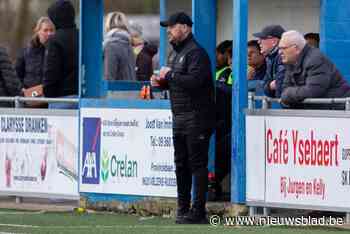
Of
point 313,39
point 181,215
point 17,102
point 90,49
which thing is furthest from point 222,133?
point 17,102

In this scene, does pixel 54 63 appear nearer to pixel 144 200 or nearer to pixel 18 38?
pixel 144 200

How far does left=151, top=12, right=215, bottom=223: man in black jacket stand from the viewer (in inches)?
677

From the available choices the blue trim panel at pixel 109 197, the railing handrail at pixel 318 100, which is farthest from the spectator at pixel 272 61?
the blue trim panel at pixel 109 197

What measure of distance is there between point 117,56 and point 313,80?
5.31m

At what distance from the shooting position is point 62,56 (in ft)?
65.4

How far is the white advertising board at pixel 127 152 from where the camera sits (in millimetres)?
18438

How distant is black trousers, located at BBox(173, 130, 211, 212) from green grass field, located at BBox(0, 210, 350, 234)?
0.34m

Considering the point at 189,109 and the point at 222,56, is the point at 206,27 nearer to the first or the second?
the point at 222,56

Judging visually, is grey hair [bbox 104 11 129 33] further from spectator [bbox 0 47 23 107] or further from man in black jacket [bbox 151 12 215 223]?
man in black jacket [bbox 151 12 215 223]

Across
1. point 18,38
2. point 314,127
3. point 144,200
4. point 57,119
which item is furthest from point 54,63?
point 18,38

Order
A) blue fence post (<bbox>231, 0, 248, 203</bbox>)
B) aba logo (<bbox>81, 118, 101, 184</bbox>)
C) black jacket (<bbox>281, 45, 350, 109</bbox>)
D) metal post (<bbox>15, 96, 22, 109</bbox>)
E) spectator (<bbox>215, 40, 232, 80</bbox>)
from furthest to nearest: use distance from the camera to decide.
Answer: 1. metal post (<bbox>15, 96, 22, 109</bbox>)
2. spectator (<bbox>215, 40, 232, 80</bbox>)
3. aba logo (<bbox>81, 118, 101, 184</bbox>)
4. blue fence post (<bbox>231, 0, 248, 203</bbox>)
5. black jacket (<bbox>281, 45, 350, 109</bbox>)

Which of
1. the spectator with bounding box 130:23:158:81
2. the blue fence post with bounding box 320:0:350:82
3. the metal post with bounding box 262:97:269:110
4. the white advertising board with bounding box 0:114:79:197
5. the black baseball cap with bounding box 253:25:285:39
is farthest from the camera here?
the spectator with bounding box 130:23:158:81

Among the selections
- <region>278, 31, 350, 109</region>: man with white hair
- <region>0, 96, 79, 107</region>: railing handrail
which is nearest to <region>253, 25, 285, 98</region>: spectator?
A: <region>278, 31, 350, 109</region>: man with white hair

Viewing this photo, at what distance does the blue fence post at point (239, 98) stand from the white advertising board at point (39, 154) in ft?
8.54
